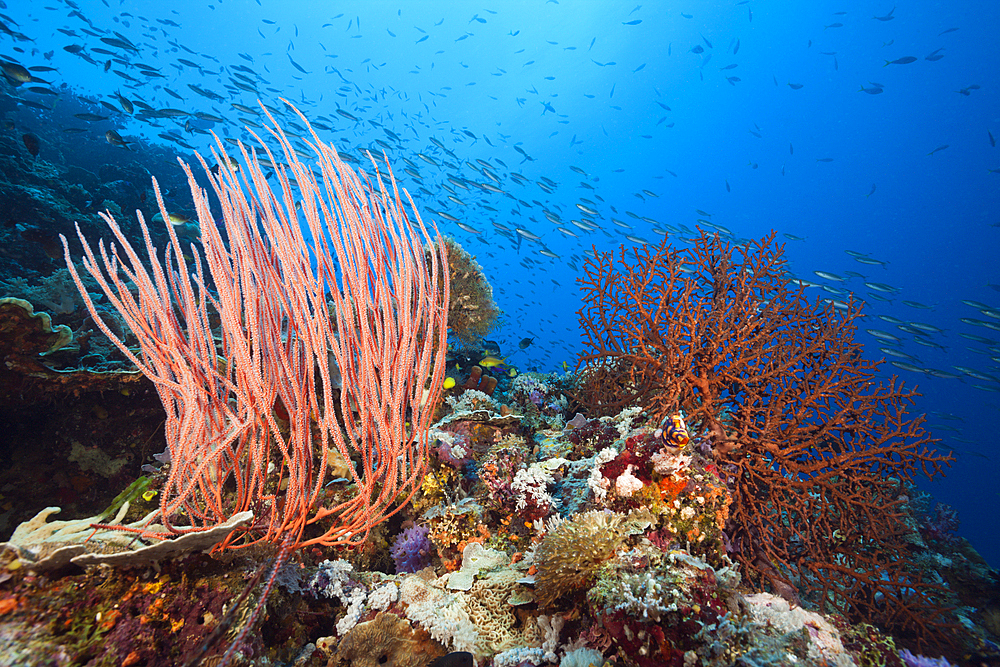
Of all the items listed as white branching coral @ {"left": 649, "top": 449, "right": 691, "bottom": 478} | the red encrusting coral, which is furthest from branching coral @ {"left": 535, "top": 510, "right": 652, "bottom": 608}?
the red encrusting coral

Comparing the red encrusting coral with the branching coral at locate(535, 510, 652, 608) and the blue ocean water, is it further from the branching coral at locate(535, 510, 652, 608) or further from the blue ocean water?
the blue ocean water

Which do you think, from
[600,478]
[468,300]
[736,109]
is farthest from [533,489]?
[736,109]

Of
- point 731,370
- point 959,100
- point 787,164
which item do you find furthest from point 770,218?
point 731,370

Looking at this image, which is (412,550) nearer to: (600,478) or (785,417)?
(600,478)

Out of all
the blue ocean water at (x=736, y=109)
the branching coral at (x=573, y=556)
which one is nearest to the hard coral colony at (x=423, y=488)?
the branching coral at (x=573, y=556)

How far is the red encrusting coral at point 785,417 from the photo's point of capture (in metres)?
3.31

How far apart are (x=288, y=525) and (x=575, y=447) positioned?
279 cm

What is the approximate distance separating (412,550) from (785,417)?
11.9ft

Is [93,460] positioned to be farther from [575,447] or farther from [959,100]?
[959,100]

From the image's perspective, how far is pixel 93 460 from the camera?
14.1 feet

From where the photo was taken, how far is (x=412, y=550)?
3150 mm

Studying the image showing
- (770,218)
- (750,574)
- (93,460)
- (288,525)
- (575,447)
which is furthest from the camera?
(770,218)

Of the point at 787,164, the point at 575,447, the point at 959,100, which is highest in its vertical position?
the point at 959,100

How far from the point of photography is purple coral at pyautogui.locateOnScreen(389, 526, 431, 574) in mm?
3129
